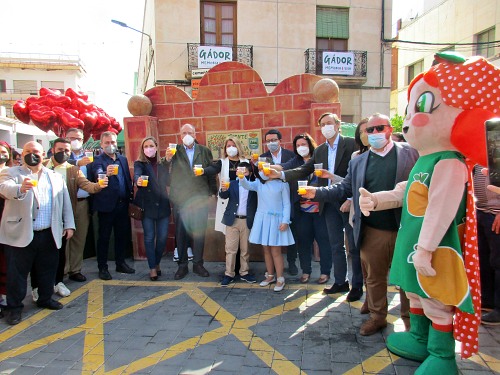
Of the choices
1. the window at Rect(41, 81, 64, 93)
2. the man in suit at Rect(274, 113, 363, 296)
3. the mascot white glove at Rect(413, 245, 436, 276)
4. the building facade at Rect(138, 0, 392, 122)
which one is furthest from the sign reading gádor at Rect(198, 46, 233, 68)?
the window at Rect(41, 81, 64, 93)

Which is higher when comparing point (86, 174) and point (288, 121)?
point (288, 121)

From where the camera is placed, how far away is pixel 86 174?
563 cm

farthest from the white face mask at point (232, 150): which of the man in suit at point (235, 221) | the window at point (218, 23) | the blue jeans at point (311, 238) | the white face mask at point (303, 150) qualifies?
the window at point (218, 23)

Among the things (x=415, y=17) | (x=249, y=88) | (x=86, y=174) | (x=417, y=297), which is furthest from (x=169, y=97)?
(x=415, y=17)

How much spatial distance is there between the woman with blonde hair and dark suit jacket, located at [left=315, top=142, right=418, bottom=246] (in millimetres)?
2442

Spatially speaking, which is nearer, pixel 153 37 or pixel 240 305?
pixel 240 305

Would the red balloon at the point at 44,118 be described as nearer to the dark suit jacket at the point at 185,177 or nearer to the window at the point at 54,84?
the dark suit jacket at the point at 185,177

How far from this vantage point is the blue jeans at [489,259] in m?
3.95

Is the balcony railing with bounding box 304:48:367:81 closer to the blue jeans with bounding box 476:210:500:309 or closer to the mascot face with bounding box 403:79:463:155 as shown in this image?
the blue jeans with bounding box 476:210:500:309

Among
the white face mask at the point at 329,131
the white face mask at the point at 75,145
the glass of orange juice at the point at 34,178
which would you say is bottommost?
the glass of orange juice at the point at 34,178

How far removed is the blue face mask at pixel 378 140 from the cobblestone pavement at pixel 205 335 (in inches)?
68.5

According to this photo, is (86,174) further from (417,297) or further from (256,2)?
(256,2)

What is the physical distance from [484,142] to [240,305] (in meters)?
A: 2.95

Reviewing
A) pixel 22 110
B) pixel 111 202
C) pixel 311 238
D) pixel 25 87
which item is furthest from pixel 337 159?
pixel 25 87
